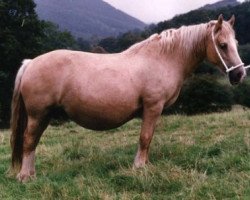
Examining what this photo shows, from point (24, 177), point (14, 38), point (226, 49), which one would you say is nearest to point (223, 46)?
point (226, 49)

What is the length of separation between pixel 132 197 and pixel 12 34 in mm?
35631

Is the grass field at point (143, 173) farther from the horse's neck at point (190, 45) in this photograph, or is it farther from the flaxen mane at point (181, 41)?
the flaxen mane at point (181, 41)

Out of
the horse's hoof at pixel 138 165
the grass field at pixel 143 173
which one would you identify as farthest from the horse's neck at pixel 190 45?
the horse's hoof at pixel 138 165

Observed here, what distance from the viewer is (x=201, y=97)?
31078mm

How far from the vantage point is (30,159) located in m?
7.52

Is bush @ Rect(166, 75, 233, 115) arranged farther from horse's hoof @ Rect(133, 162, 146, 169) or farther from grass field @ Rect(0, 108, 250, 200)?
horse's hoof @ Rect(133, 162, 146, 169)

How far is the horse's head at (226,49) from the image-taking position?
711 centimetres

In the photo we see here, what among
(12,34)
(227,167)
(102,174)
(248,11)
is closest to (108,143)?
(102,174)

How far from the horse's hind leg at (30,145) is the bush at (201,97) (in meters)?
22.5

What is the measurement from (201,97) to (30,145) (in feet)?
80.6

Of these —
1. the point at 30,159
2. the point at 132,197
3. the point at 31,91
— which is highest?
the point at 31,91

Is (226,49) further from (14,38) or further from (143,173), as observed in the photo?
(14,38)

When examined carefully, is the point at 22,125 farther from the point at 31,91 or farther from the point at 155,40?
the point at 155,40

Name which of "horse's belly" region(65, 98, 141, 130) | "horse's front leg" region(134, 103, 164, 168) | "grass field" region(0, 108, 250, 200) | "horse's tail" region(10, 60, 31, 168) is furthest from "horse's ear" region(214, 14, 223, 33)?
"horse's tail" region(10, 60, 31, 168)
